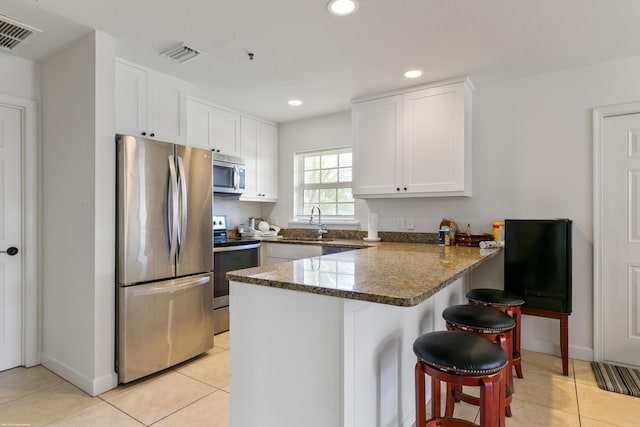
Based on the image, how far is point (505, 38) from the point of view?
2.38 metres

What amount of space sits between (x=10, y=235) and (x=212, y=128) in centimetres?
204

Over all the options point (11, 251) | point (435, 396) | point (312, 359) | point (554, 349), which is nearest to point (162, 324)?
point (11, 251)

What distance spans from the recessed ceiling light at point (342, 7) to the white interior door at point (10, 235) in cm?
263

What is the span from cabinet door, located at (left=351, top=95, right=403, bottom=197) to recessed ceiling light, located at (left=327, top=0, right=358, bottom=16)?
1.44 meters

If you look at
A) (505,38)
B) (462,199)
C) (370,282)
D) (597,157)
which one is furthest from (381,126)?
(370,282)

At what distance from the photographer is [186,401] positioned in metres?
2.26

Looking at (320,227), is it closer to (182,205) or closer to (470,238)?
(470,238)

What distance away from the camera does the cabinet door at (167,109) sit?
116 inches

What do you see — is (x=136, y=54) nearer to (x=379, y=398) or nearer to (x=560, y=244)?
(x=379, y=398)

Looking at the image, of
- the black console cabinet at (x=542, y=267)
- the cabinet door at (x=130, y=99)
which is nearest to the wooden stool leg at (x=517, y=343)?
the black console cabinet at (x=542, y=267)

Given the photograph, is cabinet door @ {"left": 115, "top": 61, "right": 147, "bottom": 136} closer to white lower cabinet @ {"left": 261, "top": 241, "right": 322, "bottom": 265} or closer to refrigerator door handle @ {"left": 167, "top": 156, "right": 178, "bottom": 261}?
refrigerator door handle @ {"left": 167, "top": 156, "right": 178, "bottom": 261}

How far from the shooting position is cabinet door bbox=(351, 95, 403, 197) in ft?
11.1

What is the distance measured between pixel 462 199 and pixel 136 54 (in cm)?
309

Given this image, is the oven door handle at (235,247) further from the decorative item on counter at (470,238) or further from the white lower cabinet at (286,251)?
the decorative item on counter at (470,238)
